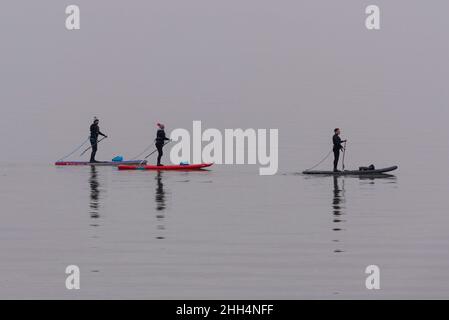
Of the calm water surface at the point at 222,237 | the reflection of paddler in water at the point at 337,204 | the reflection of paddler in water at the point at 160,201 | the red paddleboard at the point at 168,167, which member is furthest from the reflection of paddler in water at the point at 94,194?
the reflection of paddler in water at the point at 337,204

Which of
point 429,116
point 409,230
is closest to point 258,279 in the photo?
point 409,230

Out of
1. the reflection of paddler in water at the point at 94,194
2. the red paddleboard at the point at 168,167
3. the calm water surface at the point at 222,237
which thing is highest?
the red paddleboard at the point at 168,167

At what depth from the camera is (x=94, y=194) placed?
4672cm

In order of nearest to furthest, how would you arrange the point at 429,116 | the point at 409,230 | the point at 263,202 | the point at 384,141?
the point at 409,230 < the point at 263,202 < the point at 384,141 < the point at 429,116

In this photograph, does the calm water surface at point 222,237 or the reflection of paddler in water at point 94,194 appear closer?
the calm water surface at point 222,237

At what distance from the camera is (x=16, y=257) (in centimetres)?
3200

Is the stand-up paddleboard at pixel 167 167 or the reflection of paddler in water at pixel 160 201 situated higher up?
the stand-up paddleboard at pixel 167 167

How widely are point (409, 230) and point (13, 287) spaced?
43.0 ft

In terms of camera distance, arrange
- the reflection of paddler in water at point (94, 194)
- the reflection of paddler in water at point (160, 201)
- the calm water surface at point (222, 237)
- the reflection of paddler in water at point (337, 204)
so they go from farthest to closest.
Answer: the reflection of paddler in water at point (94, 194), the reflection of paddler in water at point (337, 204), the reflection of paddler in water at point (160, 201), the calm water surface at point (222, 237)

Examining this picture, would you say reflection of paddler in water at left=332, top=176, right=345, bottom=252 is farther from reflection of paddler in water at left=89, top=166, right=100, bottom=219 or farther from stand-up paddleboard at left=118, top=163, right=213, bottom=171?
stand-up paddleboard at left=118, top=163, right=213, bottom=171

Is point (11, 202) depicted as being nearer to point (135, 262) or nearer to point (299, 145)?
point (135, 262)

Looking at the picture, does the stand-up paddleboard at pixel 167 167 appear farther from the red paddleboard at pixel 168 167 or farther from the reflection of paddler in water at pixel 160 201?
the reflection of paddler in water at pixel 160 201

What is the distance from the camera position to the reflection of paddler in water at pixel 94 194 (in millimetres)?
41125

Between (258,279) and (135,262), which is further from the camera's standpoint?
(135,262)
